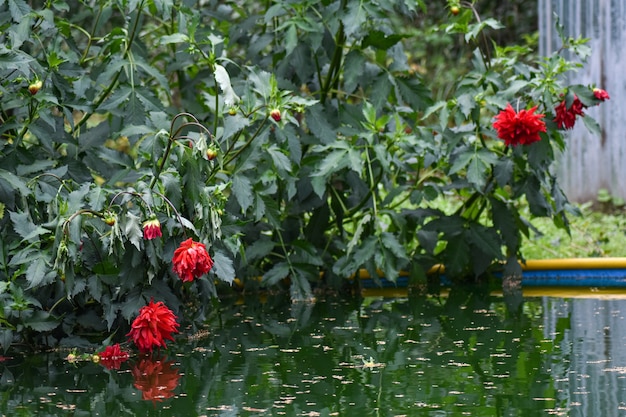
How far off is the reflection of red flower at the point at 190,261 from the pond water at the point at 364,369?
34 centimetres

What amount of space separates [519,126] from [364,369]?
1.79 meters

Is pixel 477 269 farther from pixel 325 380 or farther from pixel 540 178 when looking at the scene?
pixel 325 380

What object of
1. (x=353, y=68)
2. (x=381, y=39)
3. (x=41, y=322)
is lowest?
(x=41, y=322)

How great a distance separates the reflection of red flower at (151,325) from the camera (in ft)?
12.2

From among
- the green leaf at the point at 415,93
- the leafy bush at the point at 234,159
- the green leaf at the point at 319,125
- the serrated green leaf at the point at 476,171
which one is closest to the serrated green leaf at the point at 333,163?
the leafy bush at the point at 234,159

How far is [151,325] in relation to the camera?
146 inches

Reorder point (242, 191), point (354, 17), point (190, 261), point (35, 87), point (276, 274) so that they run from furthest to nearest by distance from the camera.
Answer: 1. point (276, 274)
2. point (354, 17)
3. point (242, 191)
4. point (35, 87)
5. point (190, 261)

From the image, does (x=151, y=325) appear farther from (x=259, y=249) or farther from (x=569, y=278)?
(x=569, y=278)

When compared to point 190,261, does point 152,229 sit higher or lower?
higher

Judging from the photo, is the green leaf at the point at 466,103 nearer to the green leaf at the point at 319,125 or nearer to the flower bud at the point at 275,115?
the green leaf at the point at 319,125

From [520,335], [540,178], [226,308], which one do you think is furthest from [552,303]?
[226,308]

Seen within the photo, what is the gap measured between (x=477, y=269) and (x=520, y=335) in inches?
56.4

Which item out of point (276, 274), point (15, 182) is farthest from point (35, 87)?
point (276, 274)

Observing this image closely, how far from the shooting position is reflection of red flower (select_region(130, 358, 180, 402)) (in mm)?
3264
